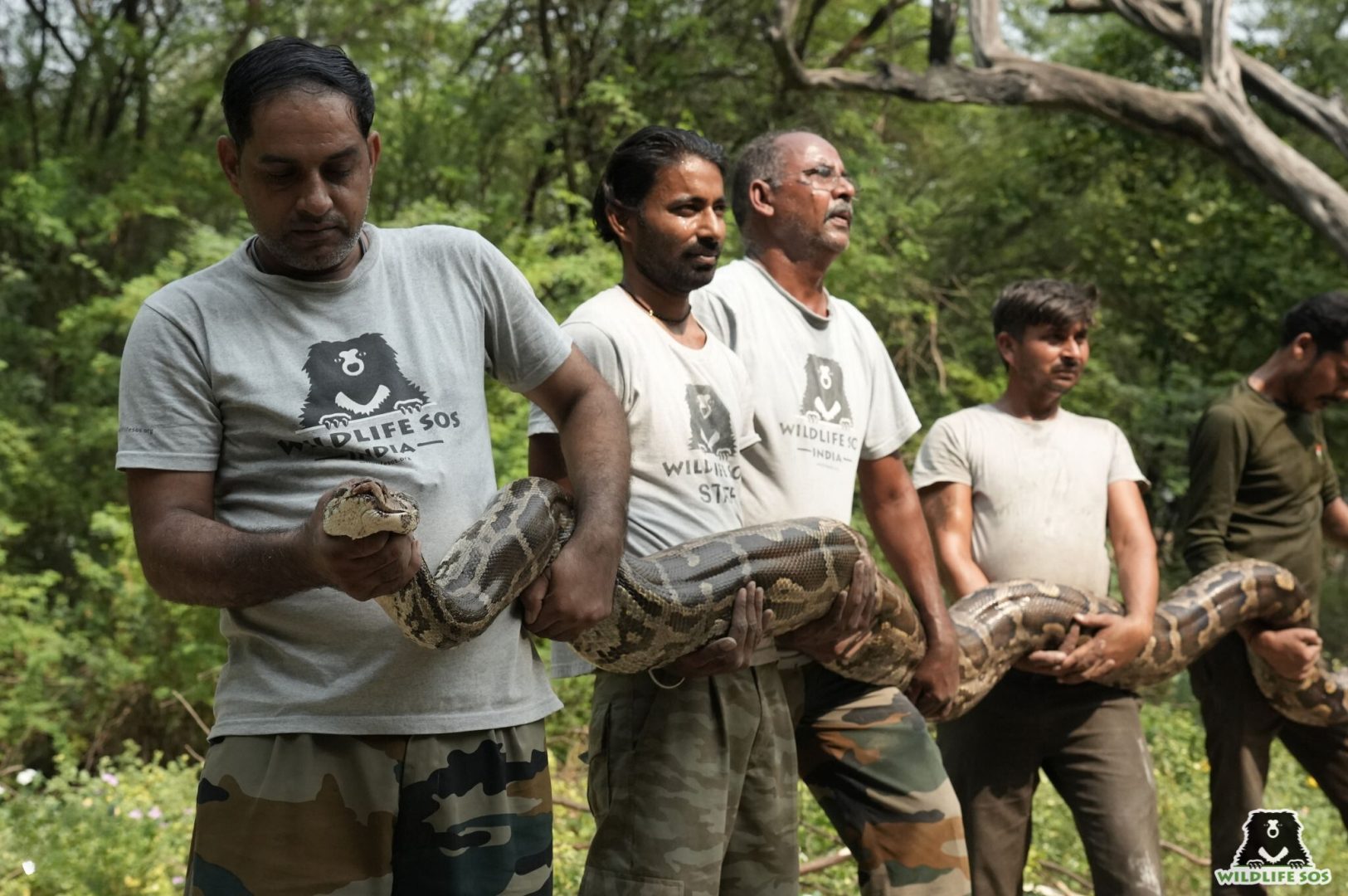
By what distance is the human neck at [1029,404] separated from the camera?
5.31 m

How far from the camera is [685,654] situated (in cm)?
370

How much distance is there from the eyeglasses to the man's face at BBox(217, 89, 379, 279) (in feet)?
6.81

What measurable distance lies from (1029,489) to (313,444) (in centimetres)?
315

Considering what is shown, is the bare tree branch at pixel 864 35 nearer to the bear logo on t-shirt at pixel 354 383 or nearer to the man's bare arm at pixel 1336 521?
the man's bare arm at pixel 1336 521

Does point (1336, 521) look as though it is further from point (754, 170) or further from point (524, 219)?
point (524, 219)

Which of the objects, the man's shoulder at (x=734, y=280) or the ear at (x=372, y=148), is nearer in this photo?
the ear at (x=372, y=148)

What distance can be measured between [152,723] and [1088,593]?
7.22 metres

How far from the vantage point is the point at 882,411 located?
4.62 meters

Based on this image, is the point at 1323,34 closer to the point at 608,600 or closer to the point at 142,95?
the point at 142,95

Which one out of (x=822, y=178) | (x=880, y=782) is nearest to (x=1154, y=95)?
(x=822, y=178)

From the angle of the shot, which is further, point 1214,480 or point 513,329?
point 1214,480

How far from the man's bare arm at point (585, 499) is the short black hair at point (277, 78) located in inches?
31.3

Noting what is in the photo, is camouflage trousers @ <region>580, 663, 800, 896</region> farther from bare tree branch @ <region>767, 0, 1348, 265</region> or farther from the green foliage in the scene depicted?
bare tree branch @ <region>767, 0, 1348, 265</region>

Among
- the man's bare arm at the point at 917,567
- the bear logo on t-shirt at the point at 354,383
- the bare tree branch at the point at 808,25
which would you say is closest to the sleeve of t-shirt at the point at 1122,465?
the man's bare arm at the point at 917,567
